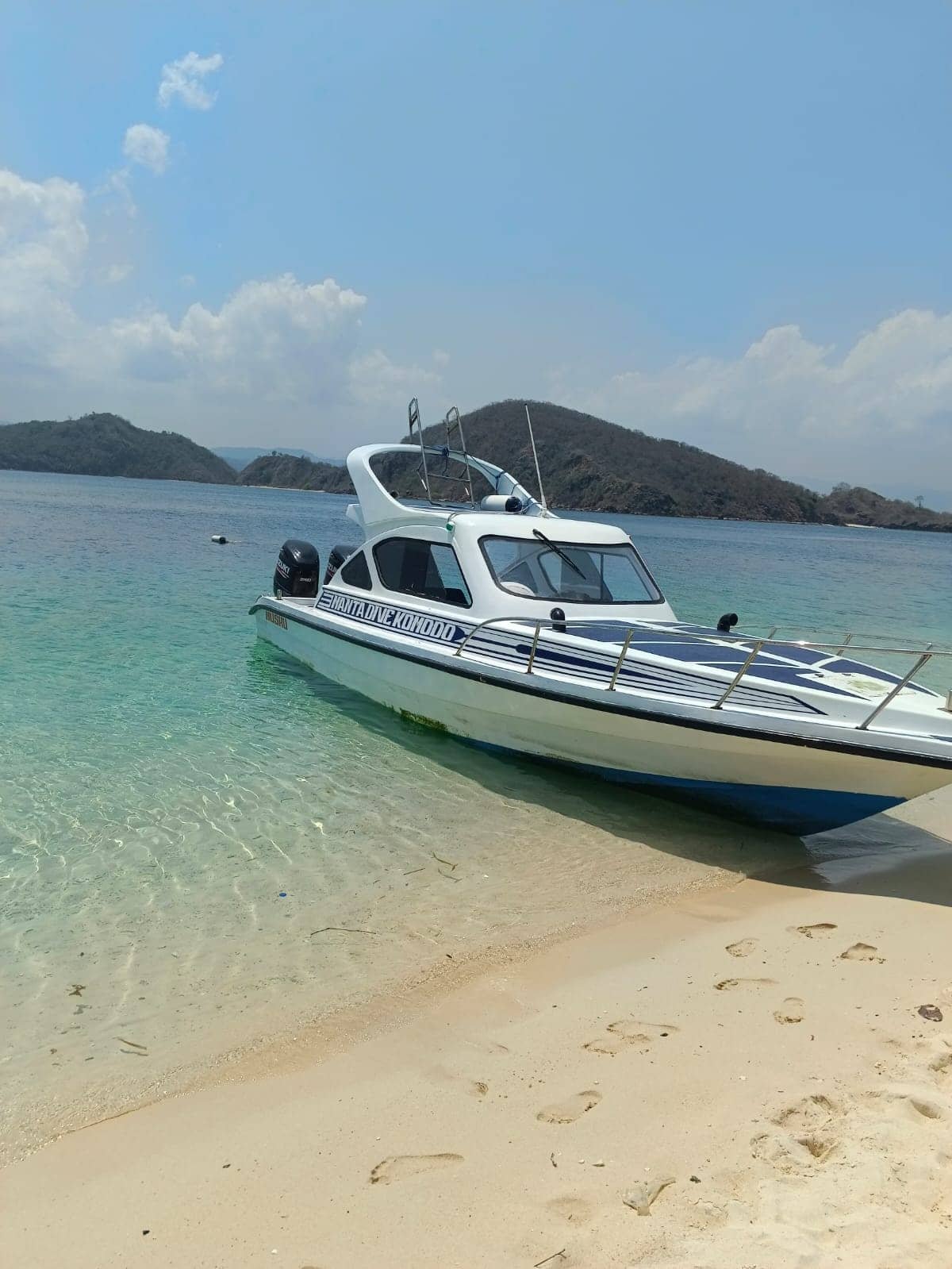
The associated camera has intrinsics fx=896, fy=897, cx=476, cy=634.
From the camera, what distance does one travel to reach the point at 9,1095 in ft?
12.5

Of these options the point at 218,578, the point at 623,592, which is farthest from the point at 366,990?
the point at 218,578

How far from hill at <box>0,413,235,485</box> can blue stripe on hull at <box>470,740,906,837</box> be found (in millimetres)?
169465

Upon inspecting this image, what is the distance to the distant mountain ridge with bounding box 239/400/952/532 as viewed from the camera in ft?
391

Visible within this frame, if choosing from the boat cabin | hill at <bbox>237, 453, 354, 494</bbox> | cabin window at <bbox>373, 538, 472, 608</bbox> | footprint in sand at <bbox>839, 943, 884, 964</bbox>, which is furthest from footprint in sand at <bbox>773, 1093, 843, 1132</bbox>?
hill at <bbox>237, 453, 354, 494</bbox>

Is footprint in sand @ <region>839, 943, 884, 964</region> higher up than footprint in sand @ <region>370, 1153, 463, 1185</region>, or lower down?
higher up

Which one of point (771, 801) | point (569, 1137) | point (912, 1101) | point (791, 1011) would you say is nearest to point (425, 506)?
point (771, 801)

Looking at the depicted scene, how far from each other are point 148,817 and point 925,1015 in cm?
540

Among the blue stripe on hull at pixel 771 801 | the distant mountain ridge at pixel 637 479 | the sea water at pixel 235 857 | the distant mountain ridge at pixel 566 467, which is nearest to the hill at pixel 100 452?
the distant mountain ridge at pixel 566 467

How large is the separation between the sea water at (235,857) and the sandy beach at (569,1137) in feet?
1.44

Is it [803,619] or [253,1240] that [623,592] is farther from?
[803,619]

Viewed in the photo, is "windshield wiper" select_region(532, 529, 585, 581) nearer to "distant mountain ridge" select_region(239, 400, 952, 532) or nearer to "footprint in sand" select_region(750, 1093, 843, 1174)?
"footprint in sand" select_region(750, 1093, 843, 1174)

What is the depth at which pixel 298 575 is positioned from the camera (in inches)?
518

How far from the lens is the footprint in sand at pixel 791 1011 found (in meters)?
4.31

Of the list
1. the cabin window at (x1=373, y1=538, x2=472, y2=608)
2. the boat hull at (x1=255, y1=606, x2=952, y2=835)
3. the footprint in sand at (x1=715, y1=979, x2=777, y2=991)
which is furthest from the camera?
the cabin window at (x1=373, y1=538, x2=472, y2=608)
